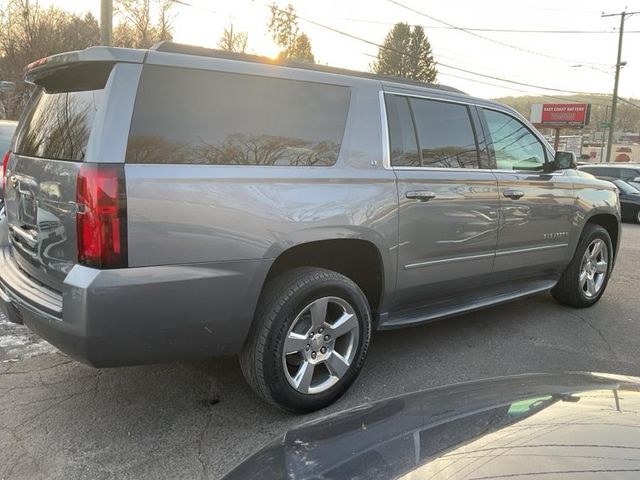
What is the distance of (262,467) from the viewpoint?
68.0 inches

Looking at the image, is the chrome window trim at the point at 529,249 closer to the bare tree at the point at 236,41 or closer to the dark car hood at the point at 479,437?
the dark car hood at the point at 479,437

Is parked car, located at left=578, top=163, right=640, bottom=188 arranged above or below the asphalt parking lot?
above

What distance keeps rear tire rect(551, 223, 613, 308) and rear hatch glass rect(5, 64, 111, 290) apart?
4.47m

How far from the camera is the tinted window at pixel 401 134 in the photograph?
11.8 ft

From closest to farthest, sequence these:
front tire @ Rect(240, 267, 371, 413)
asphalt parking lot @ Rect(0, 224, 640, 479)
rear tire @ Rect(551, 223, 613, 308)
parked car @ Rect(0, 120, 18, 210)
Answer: asphalt parking lot @ Rect(0, 224, 640, 479)
front tire @ Rect(240, 267, 371, 413)
rear tire @ Rect(551, 223, 613, 308)
parked car @ Rect(0, 120, 18, 210)

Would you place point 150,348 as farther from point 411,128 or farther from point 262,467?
point 411,128

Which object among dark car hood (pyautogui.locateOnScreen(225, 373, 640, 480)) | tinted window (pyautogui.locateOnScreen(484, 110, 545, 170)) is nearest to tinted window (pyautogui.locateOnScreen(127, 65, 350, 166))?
dark car hood (pyautogui.locateOnScreen(225, 373, 640, 480))

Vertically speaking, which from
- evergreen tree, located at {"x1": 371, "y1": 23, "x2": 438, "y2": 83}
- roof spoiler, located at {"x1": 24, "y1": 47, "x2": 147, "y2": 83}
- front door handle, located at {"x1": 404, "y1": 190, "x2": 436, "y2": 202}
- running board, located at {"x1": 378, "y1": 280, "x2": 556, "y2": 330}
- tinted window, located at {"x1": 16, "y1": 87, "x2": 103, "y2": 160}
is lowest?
running board, located at {"x1": 378, "y1": 280, "x2": 556, "y2": 330}

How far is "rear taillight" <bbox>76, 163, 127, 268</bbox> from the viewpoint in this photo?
8.14ft

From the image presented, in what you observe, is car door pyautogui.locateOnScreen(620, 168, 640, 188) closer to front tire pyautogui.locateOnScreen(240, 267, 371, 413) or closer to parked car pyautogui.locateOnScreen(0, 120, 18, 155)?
front tire pyautogui.locateOnScreen(240, 267, 371, 413)

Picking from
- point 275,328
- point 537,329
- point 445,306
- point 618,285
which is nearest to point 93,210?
point 275,328

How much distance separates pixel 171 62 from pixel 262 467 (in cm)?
193

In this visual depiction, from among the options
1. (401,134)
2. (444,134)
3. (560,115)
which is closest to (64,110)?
(401,134)

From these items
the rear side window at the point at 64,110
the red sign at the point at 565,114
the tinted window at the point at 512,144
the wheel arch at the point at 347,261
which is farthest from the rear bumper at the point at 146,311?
the red sign at the point at 565,114
